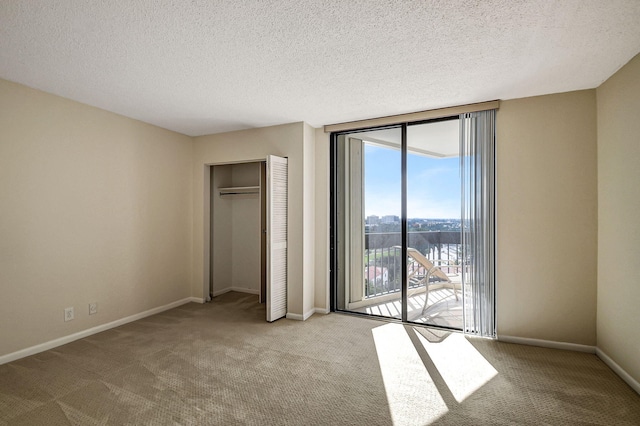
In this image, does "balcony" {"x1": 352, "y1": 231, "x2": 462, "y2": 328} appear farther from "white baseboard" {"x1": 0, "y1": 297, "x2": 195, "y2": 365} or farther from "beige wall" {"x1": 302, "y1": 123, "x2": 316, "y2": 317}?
"white baseboard" {"x1": 0, "y1": 297, "x2": 195, "y2": 365}

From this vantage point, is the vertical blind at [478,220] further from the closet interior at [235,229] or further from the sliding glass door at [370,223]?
the closet interior at [235,229]

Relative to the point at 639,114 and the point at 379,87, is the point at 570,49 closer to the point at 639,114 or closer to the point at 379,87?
the point at 639,114

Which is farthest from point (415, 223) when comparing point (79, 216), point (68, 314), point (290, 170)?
point (68, 314)

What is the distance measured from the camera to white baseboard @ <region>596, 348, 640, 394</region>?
87.9 inches

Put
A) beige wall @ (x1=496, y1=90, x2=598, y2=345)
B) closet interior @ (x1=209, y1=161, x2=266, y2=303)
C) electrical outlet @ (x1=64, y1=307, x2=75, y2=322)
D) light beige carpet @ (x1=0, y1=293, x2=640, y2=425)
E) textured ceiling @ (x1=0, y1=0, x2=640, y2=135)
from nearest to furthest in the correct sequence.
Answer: textured ceiling @ (x1=0, y1=0, x2=640, y2=135) → light beige carpet @ (x1=0, y1=293, x2=640, y2=425) → beige wall @ (x1=496, y1=90, x2=598, y2=345) → electrical outlet @ (x1=64, y1=307, x2=75, y2=322) → closet interior @ (x1=209, y1=161, x2=266, y2=303)

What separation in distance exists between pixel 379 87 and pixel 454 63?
2.18 feet

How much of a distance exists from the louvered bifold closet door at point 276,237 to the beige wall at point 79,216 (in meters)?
1.61

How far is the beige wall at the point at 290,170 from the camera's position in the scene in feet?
12.6

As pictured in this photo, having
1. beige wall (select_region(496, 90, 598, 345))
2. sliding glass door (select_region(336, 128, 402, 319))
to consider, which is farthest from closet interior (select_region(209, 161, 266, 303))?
beige wall (select_region(496, 90, 598, 345))

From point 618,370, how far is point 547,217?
1.34 meters

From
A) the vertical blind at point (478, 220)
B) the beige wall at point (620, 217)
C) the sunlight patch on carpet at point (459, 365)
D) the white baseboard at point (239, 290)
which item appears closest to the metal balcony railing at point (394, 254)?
the vertical blind at point (478, 220)

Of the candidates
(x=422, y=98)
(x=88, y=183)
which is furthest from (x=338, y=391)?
(x=88, y=183)

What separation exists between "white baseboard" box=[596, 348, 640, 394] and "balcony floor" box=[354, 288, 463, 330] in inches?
46.3

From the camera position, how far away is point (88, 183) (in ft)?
10.8
